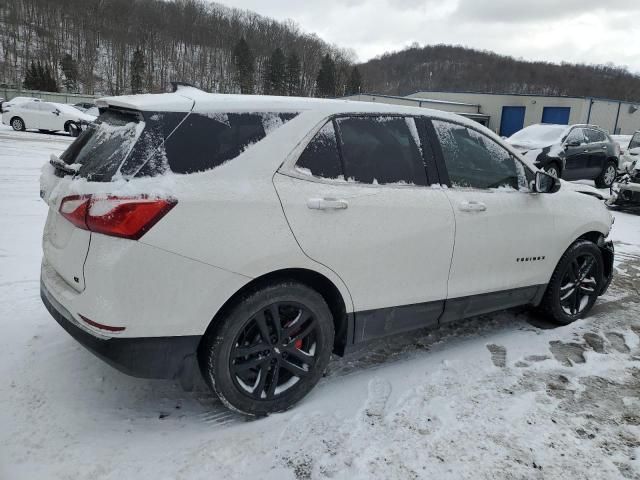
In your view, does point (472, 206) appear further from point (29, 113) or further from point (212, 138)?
point (29, 113)

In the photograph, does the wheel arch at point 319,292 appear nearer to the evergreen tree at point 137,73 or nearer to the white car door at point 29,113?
the white car door at point 29,113

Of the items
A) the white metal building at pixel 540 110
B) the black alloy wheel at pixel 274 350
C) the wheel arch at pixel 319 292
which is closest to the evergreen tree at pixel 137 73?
the white metal building at pixel 540 110

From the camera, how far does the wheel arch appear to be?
2.54 m

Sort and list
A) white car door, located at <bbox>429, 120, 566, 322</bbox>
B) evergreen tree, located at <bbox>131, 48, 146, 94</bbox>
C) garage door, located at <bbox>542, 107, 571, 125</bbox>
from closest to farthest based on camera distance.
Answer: white car door, located at <bbox>429, 120, 566, 322</bbox>, garage door, located at <bbox>542, 107, 571, 125</bbox>, evergreen tree, located at <bbox>131, 48, 146, 94</bbox>

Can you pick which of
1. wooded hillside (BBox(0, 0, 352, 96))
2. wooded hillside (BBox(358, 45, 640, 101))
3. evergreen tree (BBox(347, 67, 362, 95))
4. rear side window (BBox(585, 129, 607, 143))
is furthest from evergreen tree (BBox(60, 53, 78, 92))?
rear side window (BBox(585, 129, 607, 143))

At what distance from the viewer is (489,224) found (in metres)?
3.46

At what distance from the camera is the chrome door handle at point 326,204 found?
8.65 feet

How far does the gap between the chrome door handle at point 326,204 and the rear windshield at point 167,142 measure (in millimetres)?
442

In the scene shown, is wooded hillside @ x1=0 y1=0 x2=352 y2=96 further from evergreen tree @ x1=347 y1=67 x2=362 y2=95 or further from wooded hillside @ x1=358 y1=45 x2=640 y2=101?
wooded hillside @ x1=358 y1=45 x2=640 y2=101

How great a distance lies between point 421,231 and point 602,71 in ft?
502

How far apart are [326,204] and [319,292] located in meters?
0.54


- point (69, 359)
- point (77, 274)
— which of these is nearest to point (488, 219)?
point (77, 274)

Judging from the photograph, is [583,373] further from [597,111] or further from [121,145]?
[597,111]

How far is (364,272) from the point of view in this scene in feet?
9.48
